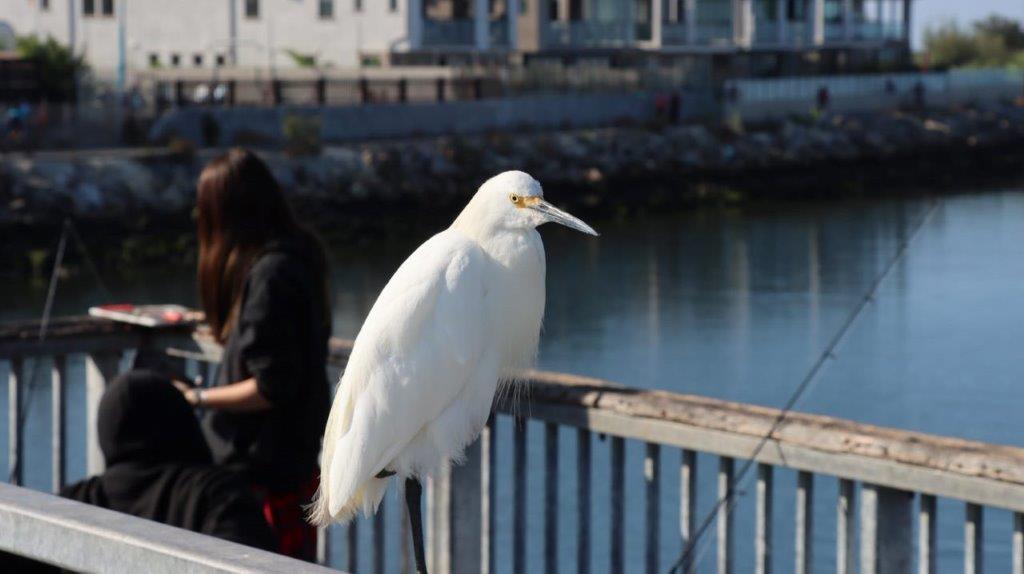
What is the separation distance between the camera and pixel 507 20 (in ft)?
123

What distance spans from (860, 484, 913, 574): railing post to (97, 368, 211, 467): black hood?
1.30 metres

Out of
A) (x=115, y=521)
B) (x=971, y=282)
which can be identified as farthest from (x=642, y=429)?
(x=971, y=282)

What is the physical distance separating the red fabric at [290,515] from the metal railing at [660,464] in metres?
0.17

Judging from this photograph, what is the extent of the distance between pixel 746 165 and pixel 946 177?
533 centimetres

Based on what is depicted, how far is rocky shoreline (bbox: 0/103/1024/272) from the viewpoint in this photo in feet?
74.5

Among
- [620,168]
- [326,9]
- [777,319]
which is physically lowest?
[777,319]

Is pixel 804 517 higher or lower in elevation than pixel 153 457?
lower

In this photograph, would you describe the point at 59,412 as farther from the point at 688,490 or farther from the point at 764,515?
the point at 764,515

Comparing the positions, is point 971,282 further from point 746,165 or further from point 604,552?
point 746,165

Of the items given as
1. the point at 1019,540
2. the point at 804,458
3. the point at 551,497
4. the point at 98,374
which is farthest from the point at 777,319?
the point at 1019,540

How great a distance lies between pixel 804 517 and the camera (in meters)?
2.86

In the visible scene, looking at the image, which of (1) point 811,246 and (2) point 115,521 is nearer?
(2) point 115,521

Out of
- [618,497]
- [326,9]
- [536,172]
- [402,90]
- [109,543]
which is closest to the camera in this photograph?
[109,543]

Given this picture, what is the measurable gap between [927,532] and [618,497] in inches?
27.8
